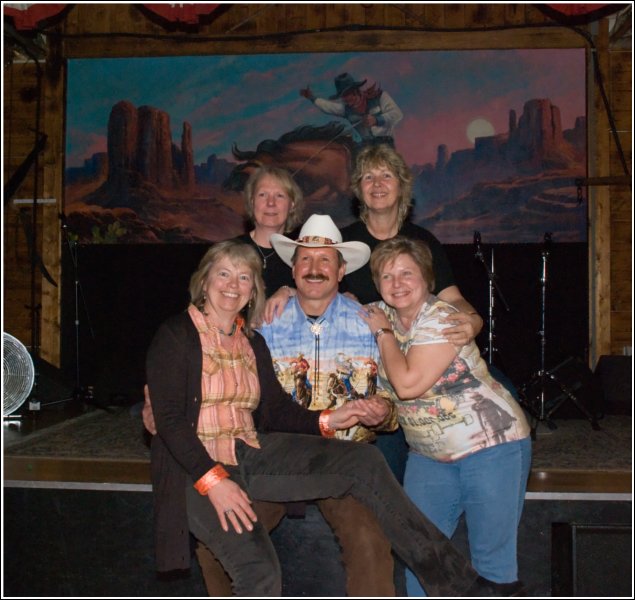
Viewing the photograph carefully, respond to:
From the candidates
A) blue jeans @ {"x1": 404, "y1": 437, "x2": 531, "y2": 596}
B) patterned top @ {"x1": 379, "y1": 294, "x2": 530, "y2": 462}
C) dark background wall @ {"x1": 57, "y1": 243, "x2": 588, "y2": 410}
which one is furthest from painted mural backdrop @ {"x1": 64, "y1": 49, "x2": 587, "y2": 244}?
blue jeans @ {"x1": 404, "y1": 437, "x2": 531, "y2": 596}

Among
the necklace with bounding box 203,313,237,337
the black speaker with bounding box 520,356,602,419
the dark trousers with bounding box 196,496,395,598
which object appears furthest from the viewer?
the black speaker with bounding box 520,356,602,419

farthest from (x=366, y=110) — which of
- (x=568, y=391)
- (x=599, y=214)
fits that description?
(x=568, y=391)

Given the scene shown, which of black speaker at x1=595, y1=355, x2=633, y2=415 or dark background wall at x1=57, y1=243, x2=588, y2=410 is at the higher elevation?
dark background wall at x1=57, y1=243, x2=588, y2=410

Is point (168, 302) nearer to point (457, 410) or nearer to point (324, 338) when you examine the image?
point (324, 338)

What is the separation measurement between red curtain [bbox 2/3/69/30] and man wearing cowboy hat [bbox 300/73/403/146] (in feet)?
13.0

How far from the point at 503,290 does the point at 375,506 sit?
4.60 meters

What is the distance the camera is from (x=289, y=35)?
713cm

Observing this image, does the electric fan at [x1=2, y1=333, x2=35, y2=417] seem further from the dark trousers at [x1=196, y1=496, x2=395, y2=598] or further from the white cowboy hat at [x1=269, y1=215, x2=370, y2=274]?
the dark trousers at [x1=196, y1=496, x2=395, y2=598]

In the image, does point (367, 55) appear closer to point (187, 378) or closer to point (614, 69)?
point (614, 69)

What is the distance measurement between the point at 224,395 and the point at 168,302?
15.2 feet

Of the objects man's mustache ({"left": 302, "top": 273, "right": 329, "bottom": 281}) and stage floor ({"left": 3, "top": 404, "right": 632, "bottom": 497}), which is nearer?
man's mustache ({"left": 302, "top": 273, "right": 329, "bottom": 281})

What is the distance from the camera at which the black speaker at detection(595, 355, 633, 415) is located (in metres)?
5.84

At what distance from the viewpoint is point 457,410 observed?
2512 mm

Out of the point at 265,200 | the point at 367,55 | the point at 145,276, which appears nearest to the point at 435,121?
the point at 367,55
